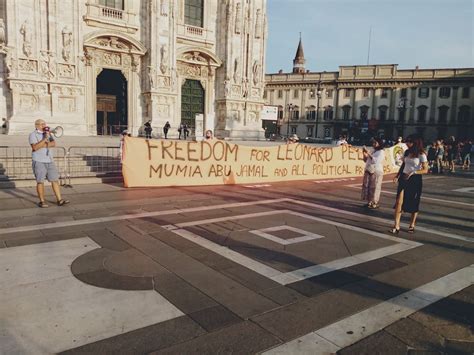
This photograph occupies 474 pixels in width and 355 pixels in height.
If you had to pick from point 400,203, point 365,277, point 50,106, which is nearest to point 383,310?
point 365,277

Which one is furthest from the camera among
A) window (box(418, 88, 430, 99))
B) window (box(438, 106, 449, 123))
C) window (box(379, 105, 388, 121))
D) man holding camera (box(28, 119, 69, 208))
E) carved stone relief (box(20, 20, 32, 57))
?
window (box(379, 105, 388, 121))

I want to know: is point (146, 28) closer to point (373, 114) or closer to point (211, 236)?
point (211, 236)

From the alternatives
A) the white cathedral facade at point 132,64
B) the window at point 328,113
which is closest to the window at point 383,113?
the window at point 328,113

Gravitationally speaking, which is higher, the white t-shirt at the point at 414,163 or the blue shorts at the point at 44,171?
the white t-shirt at the point at 414,163

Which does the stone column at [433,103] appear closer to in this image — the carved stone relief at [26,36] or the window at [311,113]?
the window at [311,113]

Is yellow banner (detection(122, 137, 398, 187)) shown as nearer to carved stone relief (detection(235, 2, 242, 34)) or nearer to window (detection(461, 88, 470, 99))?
carved stone relief (detection(235, 2, 242, 34))

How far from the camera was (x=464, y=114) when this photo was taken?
65.2 meters

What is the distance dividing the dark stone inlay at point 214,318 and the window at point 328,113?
73.4 meters

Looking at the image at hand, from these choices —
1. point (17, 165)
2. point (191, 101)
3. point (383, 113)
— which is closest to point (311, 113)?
point (383, 113)

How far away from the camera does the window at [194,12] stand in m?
32.1

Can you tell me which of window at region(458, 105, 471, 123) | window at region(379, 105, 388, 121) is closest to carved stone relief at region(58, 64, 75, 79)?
window at region(379, 105, 388, 121)

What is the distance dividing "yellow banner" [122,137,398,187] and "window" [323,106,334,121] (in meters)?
58.1

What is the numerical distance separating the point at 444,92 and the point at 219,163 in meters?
64.9

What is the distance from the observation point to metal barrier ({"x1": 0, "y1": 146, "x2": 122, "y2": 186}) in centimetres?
1279
